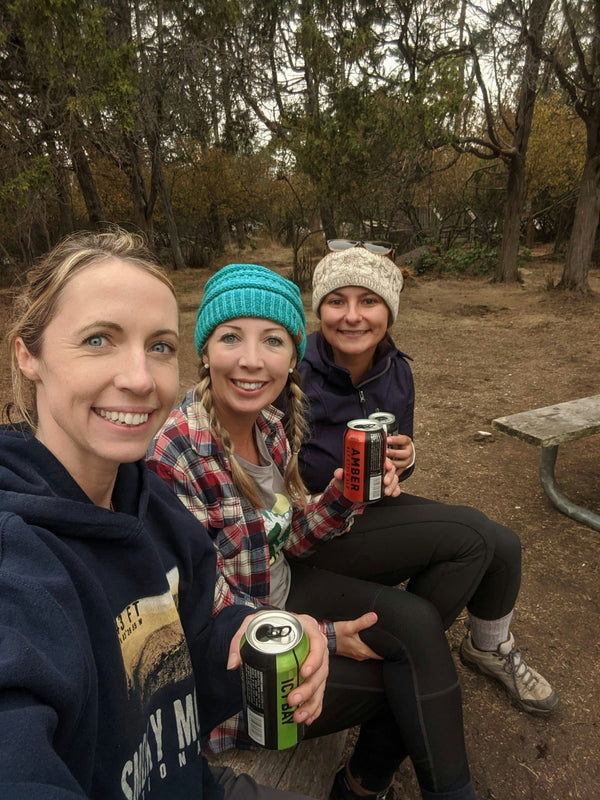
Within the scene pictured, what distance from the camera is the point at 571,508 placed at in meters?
3.21

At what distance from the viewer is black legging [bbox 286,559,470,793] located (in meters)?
1.40

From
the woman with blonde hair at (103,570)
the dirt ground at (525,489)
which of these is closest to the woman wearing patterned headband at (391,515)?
the dirt ground at (525,489)

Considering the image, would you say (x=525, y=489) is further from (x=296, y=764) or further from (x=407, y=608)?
(x=296, y=764)

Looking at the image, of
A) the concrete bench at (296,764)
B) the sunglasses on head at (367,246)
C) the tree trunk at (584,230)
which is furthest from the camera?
the tree trunk at (584,230)

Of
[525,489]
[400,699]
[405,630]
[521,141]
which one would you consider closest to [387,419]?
[405,630]

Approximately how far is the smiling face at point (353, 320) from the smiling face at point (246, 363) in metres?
0.65

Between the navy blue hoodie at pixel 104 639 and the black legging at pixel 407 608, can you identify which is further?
the black legging at pixel 407 608

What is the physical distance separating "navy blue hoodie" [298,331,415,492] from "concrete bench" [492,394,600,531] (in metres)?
0.91

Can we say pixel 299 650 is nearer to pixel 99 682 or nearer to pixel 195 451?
pixel 99 682

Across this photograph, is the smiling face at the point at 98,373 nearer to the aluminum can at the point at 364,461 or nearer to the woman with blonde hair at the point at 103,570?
the woman with blonde hair at the point at 103,570

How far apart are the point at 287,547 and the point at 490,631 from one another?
879 mm

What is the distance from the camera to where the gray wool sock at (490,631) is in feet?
6.57

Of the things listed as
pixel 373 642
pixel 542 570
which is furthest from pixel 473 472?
pixel 373 642

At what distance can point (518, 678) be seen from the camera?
6.68 feet
